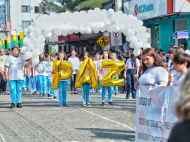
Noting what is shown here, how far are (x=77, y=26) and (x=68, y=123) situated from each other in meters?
4.15

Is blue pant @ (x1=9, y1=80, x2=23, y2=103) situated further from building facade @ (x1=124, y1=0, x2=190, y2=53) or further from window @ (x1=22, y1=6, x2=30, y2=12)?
window @ (x1=22, y1=6, x2=30, y2=12)

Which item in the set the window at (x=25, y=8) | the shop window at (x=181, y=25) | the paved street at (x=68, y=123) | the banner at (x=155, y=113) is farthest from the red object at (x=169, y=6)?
the window at (x=25, y=8)

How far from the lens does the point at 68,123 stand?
30.2 feet

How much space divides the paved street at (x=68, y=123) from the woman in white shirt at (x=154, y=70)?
153 centimetres

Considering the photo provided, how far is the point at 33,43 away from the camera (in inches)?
476

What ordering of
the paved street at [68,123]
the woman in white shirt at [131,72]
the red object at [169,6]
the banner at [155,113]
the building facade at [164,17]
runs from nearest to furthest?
the banner at [155,113] < the paved street at [68,123] < the woman in white shirt at [131,72] < the building facade at [164,17] < the red object at [169,6]

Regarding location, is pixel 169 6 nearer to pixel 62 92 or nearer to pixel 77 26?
pixel 77 26

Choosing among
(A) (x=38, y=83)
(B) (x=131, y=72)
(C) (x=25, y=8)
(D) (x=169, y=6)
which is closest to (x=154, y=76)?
(B) (x=131, y=72)

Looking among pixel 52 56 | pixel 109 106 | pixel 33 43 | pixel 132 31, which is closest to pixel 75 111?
pixel 109 106

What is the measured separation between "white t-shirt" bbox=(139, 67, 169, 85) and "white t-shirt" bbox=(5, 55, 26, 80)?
6.92 metres

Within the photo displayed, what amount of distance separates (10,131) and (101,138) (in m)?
2.05

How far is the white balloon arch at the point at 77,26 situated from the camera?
1210cm

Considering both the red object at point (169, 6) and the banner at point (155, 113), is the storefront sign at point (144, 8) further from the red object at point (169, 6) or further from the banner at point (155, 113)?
the banner at point (155, 113)

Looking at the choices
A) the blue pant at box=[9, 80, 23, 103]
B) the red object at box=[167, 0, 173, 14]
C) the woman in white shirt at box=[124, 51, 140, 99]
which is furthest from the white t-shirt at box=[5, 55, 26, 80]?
the red object at box=[167, 0, 173, 14]
